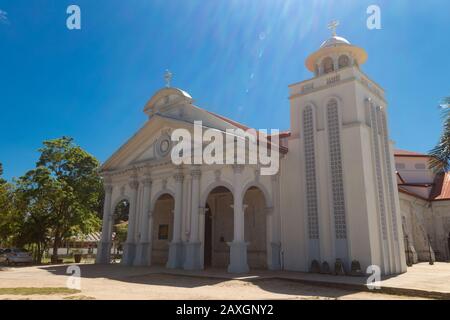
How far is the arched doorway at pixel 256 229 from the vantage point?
20359 millimetres

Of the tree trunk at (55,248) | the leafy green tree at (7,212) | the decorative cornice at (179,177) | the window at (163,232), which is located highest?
the decorative cornice at (179,177)

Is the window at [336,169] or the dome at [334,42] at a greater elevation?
the dome at [334,42]

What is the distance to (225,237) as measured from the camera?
74.9ft

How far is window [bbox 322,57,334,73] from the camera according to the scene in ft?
64.9

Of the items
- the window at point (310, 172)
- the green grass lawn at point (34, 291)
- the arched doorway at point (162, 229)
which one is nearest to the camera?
the green grass lawn at point (34, 291)

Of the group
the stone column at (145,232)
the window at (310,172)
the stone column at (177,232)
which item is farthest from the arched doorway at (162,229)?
the window at (310,172)

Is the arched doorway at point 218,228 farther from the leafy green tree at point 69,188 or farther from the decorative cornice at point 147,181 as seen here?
the leafy green tree at point 69,188

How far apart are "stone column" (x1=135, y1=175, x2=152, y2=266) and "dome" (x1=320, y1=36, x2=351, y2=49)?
45.0 ft

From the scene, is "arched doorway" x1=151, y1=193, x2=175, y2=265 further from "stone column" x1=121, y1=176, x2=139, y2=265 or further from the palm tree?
the palm tree

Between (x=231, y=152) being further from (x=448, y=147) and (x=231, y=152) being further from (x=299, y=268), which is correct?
(x=448, y=147)

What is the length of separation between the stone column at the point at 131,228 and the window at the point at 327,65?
14.2 meters
